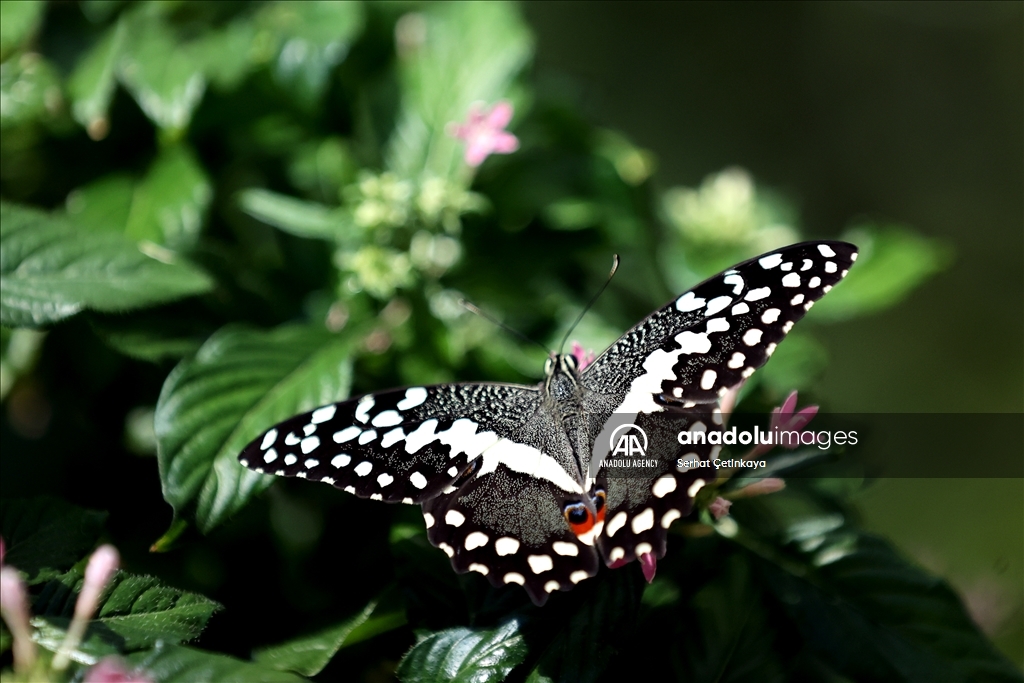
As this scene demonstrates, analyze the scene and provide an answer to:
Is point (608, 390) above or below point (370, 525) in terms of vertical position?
above

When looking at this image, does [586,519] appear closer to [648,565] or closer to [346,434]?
[648,565]

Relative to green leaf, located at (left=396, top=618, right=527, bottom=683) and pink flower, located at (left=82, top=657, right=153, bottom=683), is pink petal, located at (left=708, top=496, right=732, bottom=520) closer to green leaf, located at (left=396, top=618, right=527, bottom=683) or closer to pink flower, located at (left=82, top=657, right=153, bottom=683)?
green leaf, located at (left=396, top=618, right=527, bottom=683)

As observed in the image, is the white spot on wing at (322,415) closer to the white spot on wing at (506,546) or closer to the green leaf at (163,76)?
the white spot on wing at (506,546)

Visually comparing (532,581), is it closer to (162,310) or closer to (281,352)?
(281,352)

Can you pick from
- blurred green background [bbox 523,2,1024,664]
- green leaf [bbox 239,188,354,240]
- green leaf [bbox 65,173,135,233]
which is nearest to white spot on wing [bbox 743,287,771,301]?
green leaf [bbox 239,188,354,240]

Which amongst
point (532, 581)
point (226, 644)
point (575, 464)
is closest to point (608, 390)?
point (575, 464)
